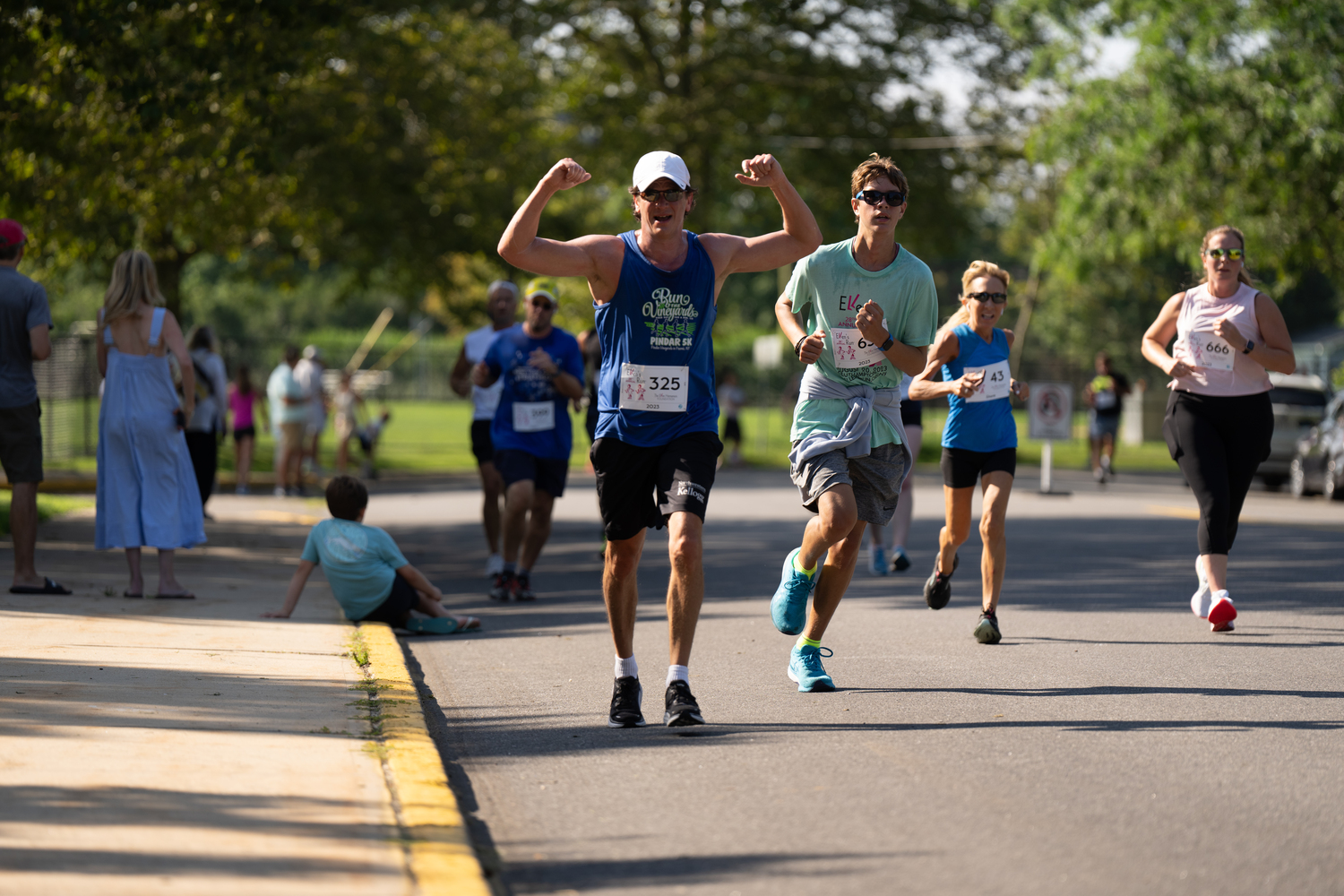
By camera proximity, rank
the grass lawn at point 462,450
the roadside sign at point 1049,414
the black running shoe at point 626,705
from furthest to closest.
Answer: the grass lawn at point 462,450 < the roadside sign at point 1049,414 < the black running shoe at point 626,705

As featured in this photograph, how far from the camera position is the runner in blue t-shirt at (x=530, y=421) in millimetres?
10336

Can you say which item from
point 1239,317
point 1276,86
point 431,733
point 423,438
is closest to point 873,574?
point 1239,317

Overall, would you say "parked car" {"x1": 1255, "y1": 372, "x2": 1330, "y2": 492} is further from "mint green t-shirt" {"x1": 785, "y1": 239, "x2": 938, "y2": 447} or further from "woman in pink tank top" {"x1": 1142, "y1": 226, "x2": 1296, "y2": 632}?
"mint green t-shirt" {"x1": 785, "y1": 239, "x2": 938, "y2": 447}

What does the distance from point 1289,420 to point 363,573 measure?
19390 mm

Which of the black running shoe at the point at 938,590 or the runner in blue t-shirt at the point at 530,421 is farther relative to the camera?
the runner in blue t-shirt at the point at 530,421

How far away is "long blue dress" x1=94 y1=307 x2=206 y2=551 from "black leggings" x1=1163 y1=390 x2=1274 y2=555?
563cm

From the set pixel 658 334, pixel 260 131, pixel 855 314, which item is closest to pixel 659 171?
pixel 658 334

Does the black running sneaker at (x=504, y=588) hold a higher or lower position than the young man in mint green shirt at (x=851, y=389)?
lower

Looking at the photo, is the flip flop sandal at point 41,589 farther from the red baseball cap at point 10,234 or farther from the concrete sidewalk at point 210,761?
the red baseball cap at point 10,234

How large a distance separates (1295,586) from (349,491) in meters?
6.19

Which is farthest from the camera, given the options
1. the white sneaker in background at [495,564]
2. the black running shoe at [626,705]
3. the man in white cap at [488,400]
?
the white sneaker in background at [495,564]

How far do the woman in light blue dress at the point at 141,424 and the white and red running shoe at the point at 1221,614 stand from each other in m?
5.77

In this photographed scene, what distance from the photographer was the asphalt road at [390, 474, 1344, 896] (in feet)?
13.8

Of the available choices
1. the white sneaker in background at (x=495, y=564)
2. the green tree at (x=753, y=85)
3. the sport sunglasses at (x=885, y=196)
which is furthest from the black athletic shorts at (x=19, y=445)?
the green tree at (x=753, y=85)
